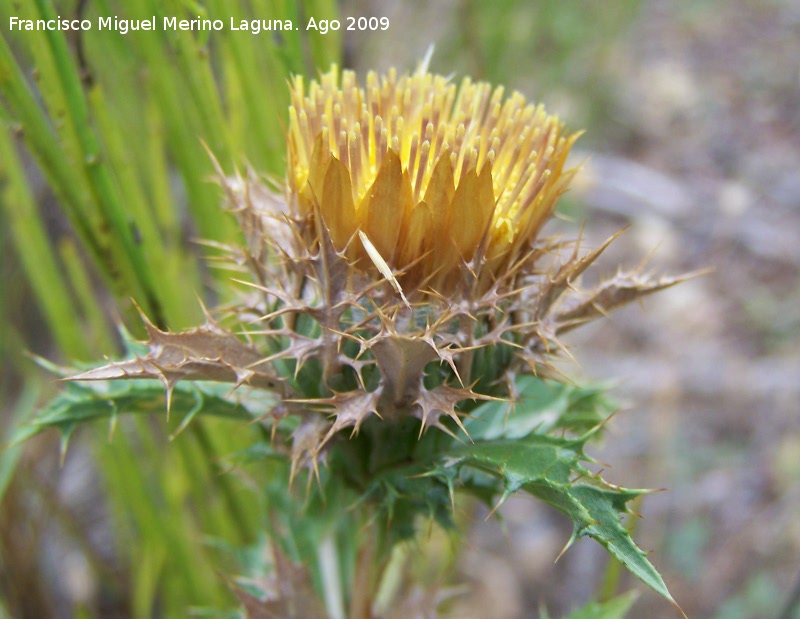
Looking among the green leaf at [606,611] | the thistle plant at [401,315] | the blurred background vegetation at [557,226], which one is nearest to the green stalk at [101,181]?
the blurred background vegetation at [557,226]

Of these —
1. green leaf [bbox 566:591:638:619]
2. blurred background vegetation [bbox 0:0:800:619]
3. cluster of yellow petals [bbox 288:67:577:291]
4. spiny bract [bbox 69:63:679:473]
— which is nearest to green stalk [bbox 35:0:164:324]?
blurred background vegetation [bbox 0:0:800:619]

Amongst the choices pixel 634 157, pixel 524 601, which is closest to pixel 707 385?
pixel 524 601

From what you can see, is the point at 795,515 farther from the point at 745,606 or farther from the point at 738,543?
the point at 745,606

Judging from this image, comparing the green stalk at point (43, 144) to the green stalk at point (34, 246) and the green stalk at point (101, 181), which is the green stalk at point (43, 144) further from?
the green stalk at point (34, 246)

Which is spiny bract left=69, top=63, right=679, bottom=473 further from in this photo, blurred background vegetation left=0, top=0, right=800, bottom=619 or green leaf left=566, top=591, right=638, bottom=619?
green leaf left=566, top=591, right=638, bottom=619

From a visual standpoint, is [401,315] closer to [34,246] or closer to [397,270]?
[397,270]

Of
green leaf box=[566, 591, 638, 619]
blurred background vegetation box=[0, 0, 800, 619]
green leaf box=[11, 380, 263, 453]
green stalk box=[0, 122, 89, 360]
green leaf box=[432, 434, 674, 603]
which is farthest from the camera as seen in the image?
green stalk box=[0, 122, 89, 360]

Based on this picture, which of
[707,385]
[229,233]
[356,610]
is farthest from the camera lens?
[707,385]
